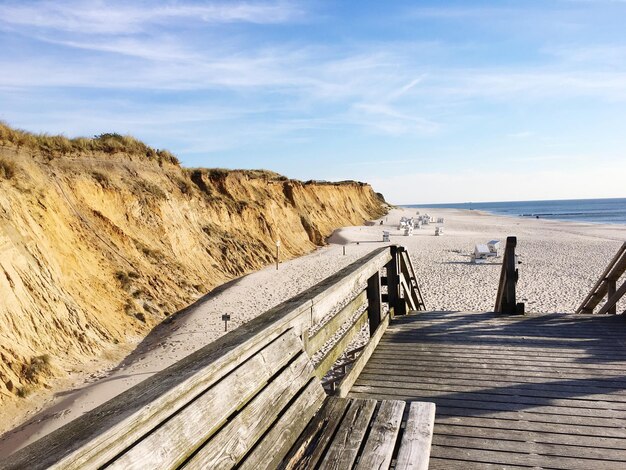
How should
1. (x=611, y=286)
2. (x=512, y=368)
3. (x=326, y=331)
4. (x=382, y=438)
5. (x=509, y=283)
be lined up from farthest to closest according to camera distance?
(x=611, y=286), (x=509, y=283), (x=512, y=368), (x=326, y=331), (x=382, y=438)

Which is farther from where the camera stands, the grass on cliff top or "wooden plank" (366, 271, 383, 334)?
the grass on cliff top

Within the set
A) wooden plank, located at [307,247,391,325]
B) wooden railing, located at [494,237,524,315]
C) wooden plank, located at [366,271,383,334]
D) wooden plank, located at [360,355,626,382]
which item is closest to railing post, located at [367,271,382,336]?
wooden plank, located at [366,271,383,334]

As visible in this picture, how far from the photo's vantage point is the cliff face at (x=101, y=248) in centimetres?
945

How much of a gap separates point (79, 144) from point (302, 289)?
409 inches

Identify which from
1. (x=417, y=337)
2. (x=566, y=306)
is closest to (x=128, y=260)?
(x=417, y=337)

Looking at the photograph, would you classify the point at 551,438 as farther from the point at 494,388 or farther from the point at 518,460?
the point at 494,388

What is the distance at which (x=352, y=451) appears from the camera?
81.0 inches

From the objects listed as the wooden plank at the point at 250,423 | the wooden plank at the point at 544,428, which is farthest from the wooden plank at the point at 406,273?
the wooden plank at the point at 250,423

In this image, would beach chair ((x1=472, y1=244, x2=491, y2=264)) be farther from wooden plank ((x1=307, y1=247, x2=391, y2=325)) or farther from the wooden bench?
the wooden bench

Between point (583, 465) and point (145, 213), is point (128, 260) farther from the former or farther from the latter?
point (583, 465)

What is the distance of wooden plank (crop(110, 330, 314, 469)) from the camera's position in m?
1.27

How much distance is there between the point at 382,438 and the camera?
2.16m

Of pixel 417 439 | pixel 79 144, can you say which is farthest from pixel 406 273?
pixel 79 144

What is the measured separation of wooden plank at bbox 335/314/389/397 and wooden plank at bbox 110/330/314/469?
1363 mm
